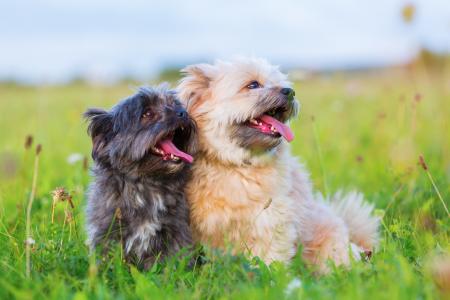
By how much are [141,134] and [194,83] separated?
2.42ft

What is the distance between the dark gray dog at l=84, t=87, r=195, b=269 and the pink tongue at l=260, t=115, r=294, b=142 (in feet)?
2.06

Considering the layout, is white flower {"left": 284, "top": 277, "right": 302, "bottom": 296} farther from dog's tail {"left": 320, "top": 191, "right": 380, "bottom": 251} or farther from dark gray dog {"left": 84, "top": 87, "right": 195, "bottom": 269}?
dog's tail {"left": 320, "top": 191, "right": 380, "bottom": 251}

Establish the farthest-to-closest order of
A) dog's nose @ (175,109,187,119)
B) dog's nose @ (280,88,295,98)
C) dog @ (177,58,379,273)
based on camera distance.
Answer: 1. dog's nose @ (280,88,295,98)
2. dog @ (177,58,379,273)
3. dog's nose @ (175,109,187,119)

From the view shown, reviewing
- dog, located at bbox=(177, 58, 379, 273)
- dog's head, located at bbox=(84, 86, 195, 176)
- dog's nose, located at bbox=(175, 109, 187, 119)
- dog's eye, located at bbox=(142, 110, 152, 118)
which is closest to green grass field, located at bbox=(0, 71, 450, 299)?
dog, located at bbox=(177, 58, 379, 273)

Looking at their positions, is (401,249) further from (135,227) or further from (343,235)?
(135,227)

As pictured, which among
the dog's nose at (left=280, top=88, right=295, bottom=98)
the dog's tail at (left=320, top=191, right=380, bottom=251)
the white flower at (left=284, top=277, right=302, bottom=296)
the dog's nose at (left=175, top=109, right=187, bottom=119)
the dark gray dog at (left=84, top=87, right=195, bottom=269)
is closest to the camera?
the white flower at (left=284, top=277, right=302, bottom=296)

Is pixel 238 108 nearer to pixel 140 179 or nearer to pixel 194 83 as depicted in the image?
pixel 194 83

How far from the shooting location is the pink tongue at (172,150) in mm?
3969

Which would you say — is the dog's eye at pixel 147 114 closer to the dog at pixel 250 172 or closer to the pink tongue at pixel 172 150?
the pink tongue at pixel 172 150

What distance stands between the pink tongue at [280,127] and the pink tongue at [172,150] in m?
0.68

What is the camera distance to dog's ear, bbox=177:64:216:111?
4.41 meters

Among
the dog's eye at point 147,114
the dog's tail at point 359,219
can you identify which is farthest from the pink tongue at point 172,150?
the dog's tail at point 359,219

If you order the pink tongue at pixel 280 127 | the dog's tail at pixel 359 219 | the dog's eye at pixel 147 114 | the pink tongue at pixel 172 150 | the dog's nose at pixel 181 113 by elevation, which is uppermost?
the dog's nose at pixel 181 113

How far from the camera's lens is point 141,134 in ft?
12.8
